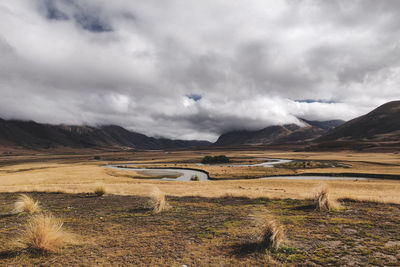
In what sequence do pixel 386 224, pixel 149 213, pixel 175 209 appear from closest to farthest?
pixel 386 224 → pixel 149 213 → pixel 175 209

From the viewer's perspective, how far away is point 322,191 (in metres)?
14.6

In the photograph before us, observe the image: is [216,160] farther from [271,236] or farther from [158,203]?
[271,236]

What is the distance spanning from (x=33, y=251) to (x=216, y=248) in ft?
21.5

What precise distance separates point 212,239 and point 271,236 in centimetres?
245

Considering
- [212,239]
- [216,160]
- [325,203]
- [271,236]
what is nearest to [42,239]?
Result: [212,239]

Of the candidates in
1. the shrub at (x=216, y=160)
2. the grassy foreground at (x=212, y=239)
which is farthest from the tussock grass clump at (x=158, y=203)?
the shrub at (x=216, y=160)

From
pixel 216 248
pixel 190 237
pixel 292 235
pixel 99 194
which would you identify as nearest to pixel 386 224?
pixel 292 235

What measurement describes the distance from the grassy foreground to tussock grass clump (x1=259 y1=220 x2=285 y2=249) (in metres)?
0.26

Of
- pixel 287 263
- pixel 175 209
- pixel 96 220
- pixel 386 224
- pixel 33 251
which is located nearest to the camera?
pixel 287 263

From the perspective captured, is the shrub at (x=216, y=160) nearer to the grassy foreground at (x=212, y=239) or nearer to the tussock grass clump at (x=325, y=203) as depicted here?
the tussock grass clump at (x=325, y=203)

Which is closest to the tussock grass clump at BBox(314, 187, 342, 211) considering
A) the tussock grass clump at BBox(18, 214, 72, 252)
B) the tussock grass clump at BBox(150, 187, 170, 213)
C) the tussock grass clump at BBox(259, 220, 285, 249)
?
the tussock grass clump at BBox(259, 220, 285, 249)

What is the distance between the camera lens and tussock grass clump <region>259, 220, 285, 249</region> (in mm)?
7586

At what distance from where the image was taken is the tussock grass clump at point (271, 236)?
759cm

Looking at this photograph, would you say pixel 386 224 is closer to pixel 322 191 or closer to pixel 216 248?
pixel 322 191
